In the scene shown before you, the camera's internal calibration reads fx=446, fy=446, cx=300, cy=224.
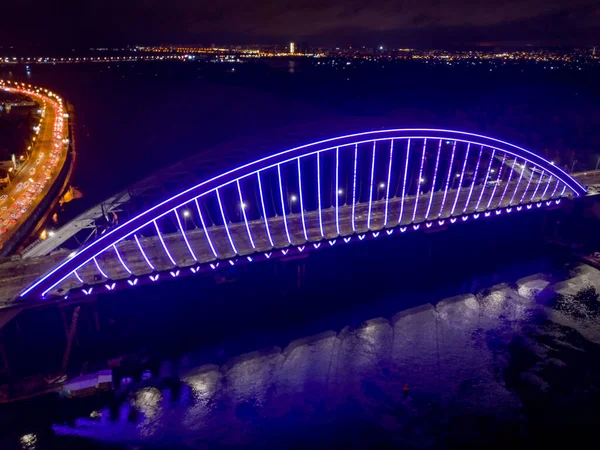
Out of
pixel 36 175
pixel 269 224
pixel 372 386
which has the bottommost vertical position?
pixel 372 386

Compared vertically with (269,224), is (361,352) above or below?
below

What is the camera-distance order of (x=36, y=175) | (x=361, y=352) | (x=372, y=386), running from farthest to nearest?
(x=36, y=175)
(x=361, y=352)
(x=372, y=386)

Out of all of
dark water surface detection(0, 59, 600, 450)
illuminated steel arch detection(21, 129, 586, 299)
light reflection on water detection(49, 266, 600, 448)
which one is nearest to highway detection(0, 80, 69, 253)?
dark water surface detection(0, 59, 600, 450)

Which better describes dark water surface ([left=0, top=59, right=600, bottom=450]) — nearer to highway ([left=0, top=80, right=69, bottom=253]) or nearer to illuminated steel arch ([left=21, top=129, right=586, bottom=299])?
illuminated steel arch ([left=21, top=129, right=586, bottom=299])

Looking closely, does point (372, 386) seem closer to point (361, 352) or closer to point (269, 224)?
point (361, 352)

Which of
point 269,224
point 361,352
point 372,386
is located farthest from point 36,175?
point 372,386

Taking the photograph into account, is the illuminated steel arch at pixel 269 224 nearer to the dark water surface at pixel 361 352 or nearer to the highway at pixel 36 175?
the dark water surface at pixel 361 352
